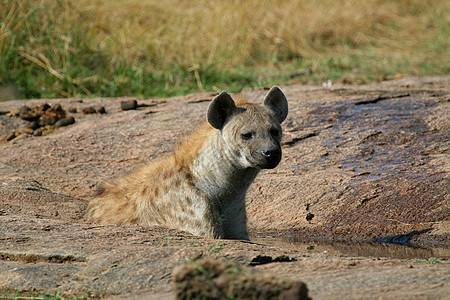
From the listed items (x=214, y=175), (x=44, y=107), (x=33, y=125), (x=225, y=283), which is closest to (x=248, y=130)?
(x=214, y=175)

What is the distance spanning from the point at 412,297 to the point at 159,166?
2321 millimetres

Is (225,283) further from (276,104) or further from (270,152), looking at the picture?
(276,104)

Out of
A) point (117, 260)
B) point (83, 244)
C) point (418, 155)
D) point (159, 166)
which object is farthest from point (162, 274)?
point (418, 155)

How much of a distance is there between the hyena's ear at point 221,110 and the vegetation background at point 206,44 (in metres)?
3.19

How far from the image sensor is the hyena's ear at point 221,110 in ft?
12.7

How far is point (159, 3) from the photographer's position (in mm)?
10242

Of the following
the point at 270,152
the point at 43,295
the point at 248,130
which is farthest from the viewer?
the point at 248,130

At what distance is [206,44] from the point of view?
9039mm

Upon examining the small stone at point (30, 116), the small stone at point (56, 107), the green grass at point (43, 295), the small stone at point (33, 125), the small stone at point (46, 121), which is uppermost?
the small stone at point (56, 107)

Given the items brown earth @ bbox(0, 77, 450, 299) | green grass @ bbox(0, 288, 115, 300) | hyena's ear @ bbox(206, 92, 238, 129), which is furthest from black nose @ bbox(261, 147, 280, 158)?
green grass @ bbox(0, 288, 115, 300)

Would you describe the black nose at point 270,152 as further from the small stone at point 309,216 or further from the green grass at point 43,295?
the green grass at point 43,295

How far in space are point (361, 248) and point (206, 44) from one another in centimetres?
556

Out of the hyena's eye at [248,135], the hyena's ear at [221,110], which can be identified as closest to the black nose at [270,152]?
the hyena's eye at [248,135]

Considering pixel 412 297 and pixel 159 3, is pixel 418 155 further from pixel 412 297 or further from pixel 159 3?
pixel 159 3
